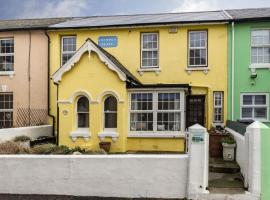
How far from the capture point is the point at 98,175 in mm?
7629

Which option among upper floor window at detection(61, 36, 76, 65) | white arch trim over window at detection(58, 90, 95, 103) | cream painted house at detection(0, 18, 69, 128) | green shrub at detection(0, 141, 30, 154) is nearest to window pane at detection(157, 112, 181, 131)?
white arch trim over window at detection(58, 90, 95, 103)

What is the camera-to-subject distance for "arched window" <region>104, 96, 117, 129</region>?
1373 centimetres

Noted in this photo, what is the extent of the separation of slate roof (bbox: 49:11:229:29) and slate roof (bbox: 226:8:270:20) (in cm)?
56

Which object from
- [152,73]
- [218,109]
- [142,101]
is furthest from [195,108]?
[142,101]

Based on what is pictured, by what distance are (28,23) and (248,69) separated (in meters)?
12.5

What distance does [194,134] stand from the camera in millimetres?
7340

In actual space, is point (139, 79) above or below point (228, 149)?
above

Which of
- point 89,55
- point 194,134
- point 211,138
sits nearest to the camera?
point 194,134

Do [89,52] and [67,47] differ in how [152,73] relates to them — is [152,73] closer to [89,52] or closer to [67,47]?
[89,52]

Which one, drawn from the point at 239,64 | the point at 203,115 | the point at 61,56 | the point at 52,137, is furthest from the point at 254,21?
the point at 52,137

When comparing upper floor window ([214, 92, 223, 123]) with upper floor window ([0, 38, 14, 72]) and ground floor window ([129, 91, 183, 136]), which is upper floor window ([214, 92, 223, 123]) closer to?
ground floor window ([129, 91, 183, 136])

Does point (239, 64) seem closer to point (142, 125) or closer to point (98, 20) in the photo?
point (142, 125)

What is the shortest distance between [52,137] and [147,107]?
5.32 metres

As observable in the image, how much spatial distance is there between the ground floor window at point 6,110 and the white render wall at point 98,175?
10206mm
